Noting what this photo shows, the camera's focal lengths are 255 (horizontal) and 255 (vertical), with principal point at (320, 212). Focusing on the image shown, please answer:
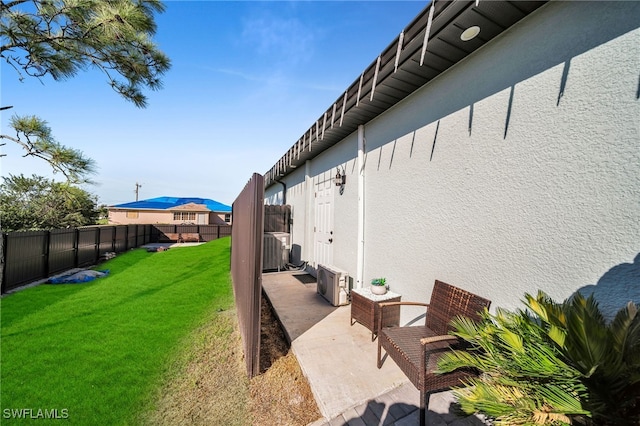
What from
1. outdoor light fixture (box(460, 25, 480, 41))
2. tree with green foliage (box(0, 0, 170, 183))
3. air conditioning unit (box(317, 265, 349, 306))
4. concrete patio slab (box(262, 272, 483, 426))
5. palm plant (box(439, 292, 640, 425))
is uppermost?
tree with green foliage (box(0, 0, 170, 183))

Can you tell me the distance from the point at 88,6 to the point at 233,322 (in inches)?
224

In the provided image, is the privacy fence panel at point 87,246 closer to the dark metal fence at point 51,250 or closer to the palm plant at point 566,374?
the dark metal fence at point 51,250

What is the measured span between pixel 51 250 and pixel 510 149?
12140 mm

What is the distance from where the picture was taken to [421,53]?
282cm

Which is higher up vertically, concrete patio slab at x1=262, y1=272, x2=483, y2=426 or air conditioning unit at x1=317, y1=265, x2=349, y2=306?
air conditioning unit at x1=317, y1=265, x2=349, y2=306

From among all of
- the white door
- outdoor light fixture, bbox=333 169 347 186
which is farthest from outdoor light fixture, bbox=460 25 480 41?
the white door

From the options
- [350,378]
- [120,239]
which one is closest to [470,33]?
[350,378]

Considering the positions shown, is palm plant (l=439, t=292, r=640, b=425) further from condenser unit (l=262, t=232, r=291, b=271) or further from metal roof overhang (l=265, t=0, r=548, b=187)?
condenser unit (l=262, t=232, r=291, b=271)

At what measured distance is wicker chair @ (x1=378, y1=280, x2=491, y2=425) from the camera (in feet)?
7.00

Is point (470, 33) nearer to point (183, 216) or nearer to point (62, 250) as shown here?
point (62, 250)

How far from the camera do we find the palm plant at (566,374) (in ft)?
3.61

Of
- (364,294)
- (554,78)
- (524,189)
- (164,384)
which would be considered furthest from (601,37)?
(164,384)

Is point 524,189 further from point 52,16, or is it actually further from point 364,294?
point 52,16

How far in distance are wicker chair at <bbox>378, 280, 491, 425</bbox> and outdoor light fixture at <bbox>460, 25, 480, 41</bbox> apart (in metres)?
2.61
